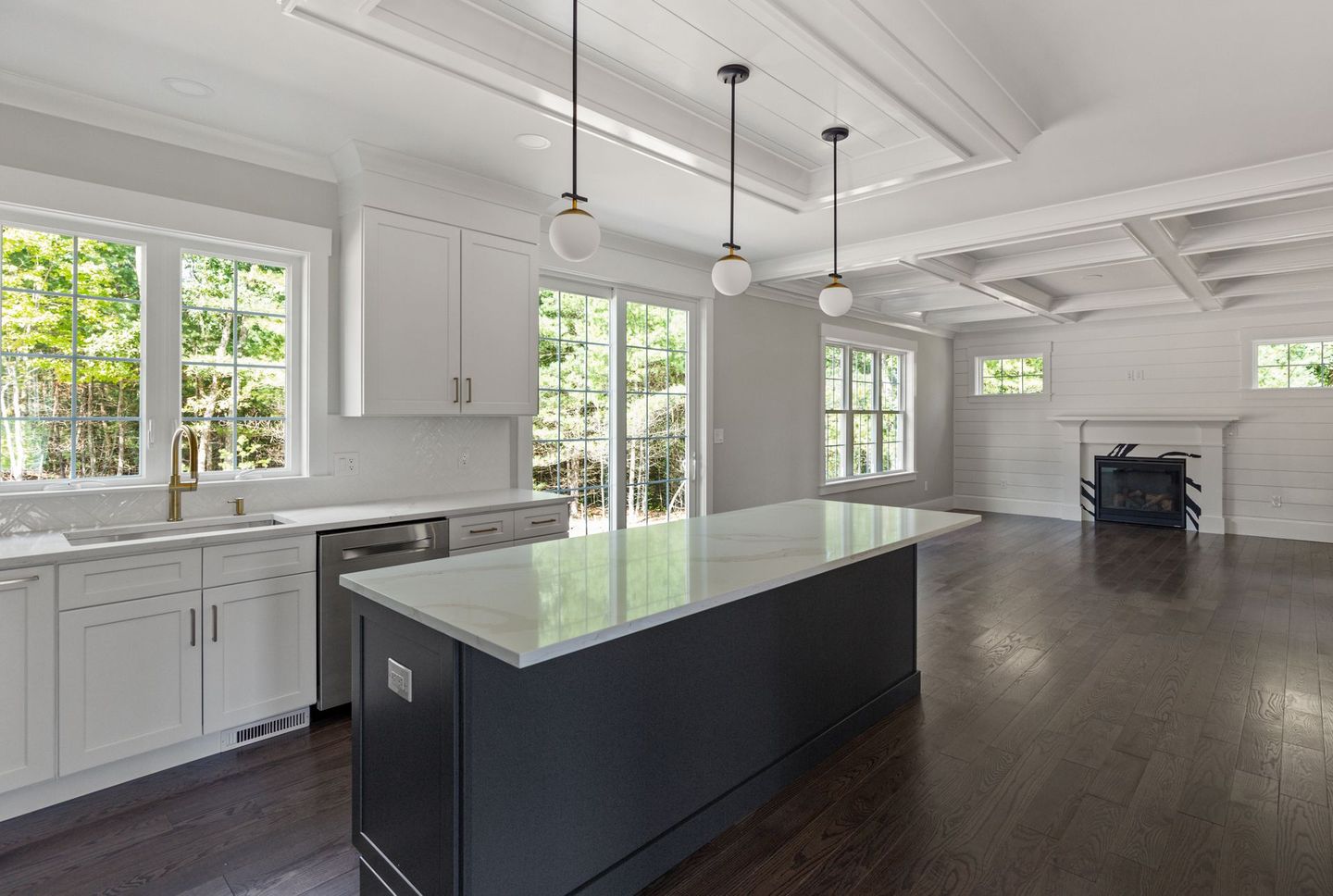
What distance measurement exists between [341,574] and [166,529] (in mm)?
720

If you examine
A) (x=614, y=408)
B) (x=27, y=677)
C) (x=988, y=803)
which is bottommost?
(x=988, y=803)

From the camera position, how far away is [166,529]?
9.52 ft

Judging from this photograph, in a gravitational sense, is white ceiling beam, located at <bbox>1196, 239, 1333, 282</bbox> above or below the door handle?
above

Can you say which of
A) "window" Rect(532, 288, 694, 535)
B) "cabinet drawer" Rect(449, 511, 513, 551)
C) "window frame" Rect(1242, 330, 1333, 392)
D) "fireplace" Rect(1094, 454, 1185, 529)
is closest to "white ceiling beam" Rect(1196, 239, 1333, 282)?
"window frame" Rect(1242, 330, 1333, 392)

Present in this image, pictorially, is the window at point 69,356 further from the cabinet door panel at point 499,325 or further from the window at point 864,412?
the window at point 864,412

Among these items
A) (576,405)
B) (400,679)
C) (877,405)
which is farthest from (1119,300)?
(400,679)

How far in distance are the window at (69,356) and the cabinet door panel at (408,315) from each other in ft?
3.05

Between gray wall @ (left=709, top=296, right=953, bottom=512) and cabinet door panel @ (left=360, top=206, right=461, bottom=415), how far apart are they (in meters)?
2.55

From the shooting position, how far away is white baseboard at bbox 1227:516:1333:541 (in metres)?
7.13

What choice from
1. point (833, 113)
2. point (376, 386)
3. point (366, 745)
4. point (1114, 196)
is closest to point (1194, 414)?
point (1114, 196)

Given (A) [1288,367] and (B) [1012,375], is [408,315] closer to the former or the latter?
(B) [1012,375]

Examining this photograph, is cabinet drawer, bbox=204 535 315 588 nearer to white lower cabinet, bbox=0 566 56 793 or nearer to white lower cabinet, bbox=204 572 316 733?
white lower cabinet, bbox=204 572 316 733

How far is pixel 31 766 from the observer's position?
226cm

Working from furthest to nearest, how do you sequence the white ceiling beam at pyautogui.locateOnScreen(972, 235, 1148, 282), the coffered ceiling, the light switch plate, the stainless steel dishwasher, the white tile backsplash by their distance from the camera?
the white ceiling beam at pyautogui.locateOnScreen(972, 235, 1148, 282)
the stainless steel dishwasher
the white tile backsplash
the coffered ceiling
the light switch plate
